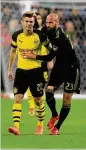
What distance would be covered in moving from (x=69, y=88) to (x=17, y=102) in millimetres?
864

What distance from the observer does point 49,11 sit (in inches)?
839

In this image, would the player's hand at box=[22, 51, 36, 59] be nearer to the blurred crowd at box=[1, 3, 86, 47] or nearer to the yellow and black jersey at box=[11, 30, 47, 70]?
the yellow and black jersey at box=[11, 30, 47, 70]

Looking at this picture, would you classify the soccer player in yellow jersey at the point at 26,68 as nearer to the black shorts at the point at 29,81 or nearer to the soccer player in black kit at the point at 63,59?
the black shorts at the point at 29,81

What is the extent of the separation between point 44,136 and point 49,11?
9.79 meters

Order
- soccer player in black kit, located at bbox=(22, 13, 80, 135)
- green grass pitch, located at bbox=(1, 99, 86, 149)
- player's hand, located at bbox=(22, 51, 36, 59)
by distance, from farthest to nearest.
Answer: soccer player in black kit, located at bbox=(22, 13, 80, 135), player's hand, located at bbox=(22, 51, 36, 59), green grass pitch, located at bbox=(1, 99, 86, 149)

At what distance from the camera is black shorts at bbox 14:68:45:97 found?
11.9 metres

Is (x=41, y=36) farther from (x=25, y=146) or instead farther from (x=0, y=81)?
(x=0, y=81)

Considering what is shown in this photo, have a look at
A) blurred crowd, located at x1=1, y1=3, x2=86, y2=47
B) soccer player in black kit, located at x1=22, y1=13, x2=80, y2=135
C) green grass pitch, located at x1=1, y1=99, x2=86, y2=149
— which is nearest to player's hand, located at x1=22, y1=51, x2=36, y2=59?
soccer player in black kit, located at x1=22, y1=13, x2=80, y2=135

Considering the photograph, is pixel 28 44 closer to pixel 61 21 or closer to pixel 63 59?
pixel 63 59

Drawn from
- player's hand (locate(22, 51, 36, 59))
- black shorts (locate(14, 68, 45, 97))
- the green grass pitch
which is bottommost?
the green grass pitch

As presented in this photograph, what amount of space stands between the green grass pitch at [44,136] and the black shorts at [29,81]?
27.1 inches

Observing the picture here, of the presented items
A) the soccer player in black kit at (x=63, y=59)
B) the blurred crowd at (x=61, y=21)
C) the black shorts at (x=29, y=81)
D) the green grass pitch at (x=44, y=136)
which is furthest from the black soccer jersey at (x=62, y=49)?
the blurred crowd at (x=61, y=21)

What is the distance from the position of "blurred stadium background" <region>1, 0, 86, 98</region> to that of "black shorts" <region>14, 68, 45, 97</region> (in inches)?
361

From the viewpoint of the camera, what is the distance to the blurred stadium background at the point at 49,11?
21297 millimetres
